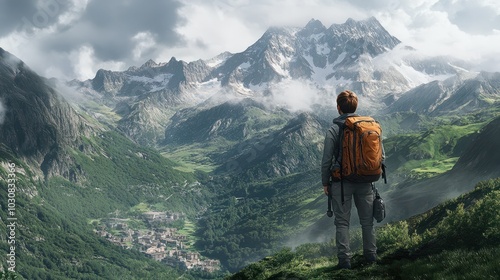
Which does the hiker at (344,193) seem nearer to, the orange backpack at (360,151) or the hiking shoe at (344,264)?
the hiking shoe at (344,264)

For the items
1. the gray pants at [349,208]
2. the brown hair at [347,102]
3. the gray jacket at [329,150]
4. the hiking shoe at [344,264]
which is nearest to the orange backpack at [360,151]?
the gray jacket at [329,150]

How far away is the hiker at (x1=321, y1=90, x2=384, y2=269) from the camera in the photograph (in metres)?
16.7

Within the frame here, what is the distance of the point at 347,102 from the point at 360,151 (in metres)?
2.56

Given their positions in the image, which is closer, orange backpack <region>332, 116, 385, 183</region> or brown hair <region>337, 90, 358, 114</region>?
orange backpack <region>332, 116, 385, 183</region>

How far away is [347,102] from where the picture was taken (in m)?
17.4

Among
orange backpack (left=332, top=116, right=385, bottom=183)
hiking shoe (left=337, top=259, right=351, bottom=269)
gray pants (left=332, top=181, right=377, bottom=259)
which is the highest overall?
orange backpack (left=332, top=116, right=385, bottom=183)

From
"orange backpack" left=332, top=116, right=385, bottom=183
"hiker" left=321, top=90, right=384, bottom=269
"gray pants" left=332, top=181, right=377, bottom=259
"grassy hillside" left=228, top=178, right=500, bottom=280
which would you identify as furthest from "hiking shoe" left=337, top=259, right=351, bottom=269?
"orange backpack" left=332, top=116, right=385, bottom=183

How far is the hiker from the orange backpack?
0.39 metres

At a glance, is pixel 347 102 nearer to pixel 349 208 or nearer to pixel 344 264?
pixel 349 208

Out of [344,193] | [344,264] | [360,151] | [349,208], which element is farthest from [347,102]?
[344,264]

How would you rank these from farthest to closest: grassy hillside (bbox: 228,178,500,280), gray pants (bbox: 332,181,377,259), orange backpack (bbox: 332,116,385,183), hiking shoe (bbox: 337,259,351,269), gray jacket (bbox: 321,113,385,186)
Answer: hiking shoe (bbox: 337,259,351,269) → gray pants (bbox: 332,181,377,259) → gray jacket (bbox: 321,113,385,186) → orange backpack (bbox: 332,116,385,183) → grassy hillside (bbox: 228,178,500,280)

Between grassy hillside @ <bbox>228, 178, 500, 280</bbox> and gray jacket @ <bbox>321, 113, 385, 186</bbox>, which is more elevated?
gray jacket @ <bbox>321, 113, 385, 186</bbox>

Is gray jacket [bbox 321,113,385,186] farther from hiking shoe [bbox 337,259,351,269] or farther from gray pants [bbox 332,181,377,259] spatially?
hiking shoe [bbox 337,259,351,269]

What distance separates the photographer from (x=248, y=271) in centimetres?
2408
